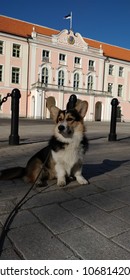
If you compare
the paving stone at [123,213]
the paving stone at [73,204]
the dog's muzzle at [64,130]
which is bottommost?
the paving stone at [123,213]

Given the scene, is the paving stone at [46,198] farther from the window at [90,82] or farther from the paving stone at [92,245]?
the window at [90,82]

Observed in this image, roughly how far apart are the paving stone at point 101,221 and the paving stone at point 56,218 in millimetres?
96

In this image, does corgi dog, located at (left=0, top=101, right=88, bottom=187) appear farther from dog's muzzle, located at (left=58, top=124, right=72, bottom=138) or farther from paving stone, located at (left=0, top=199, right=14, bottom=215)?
paving stone, located at (left=0, top=199, right=14, bottom=215)

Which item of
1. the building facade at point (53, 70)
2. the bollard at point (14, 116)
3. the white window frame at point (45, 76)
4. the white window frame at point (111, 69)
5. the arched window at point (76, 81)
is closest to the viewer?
the bollard at point (14, 116)

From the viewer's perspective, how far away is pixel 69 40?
42844mm

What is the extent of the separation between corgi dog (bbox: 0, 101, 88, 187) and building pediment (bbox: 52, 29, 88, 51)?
40633mm

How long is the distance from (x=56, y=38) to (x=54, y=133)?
41.2 meters

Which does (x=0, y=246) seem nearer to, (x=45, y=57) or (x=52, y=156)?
(x=52, y=156)

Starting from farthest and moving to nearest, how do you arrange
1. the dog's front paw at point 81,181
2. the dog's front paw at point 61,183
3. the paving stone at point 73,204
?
the dog's front paw at point 81,181, the dog's front paw at point 61,183, the paving stone at point 73,204

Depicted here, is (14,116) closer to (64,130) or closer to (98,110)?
(64,130)

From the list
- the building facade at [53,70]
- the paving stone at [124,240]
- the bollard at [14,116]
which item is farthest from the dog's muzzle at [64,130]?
the building facade at [53,70]

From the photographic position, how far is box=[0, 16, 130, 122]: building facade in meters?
37.9

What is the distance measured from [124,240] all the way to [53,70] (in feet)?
136

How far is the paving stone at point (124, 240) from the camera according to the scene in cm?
194
